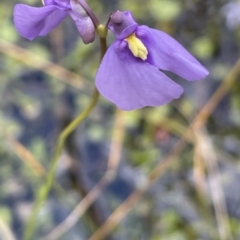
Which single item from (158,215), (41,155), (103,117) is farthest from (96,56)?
(158,215)

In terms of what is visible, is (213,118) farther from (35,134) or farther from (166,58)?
(166,58)

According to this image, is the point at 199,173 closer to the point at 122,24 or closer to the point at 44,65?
the point at 44,65

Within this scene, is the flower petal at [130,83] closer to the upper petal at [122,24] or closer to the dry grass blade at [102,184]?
the upper petal at [122,24]

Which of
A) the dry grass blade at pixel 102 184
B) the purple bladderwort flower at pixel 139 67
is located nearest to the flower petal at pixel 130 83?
the purple bladderwort flower at pixel 139 67

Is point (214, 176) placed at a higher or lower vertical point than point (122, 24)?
lower

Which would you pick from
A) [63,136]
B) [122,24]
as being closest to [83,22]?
[122,24]

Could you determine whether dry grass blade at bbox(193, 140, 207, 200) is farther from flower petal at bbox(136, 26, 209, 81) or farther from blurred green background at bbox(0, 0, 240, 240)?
flower petal at bbox(136, 26, 209, 81)

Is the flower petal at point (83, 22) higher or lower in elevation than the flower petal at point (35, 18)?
higher
